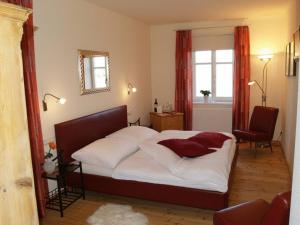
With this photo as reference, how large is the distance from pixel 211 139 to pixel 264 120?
174 cm

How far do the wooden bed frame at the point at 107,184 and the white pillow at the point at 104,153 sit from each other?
18cm

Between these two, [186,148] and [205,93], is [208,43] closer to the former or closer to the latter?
[205,93]

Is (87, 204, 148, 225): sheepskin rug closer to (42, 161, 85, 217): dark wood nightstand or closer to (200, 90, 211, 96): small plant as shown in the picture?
(42, 161, 85, 217): dark wood nightstand

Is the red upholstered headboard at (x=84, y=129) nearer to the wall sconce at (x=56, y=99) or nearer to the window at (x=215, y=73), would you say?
the wall sconce at (x=56, y=99)

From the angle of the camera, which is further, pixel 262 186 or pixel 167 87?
pixel 167 87

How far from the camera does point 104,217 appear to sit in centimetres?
302

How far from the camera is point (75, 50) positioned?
375cm

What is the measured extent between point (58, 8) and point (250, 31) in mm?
3803

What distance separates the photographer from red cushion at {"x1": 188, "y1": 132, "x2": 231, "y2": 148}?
12.5 feet

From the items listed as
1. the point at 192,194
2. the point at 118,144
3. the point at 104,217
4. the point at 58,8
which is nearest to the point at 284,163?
the point at 192,194

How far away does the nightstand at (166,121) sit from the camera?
567 cm

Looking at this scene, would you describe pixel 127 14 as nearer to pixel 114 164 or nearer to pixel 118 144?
pixel 118 144

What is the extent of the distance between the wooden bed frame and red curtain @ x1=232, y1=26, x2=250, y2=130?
2.74m

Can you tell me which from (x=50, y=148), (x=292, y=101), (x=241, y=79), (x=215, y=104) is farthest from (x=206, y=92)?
(x=50, y=148)
